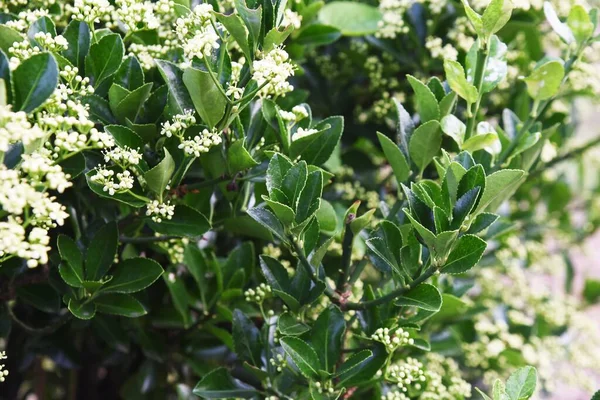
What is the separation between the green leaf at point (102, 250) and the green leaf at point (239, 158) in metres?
0.13

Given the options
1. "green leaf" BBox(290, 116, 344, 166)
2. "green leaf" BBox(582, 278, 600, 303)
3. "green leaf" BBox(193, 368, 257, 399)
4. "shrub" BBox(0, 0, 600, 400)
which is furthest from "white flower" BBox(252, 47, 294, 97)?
"green leaf" BBox(582, 278, 600, 303)

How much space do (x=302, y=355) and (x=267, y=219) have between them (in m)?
0.14

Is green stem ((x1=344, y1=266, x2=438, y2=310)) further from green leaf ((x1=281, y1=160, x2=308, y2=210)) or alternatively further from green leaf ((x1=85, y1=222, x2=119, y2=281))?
green leaf ((x1=85, y1=222, x2=119, y2=281))

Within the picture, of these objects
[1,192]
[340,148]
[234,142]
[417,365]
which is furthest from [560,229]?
[1,192]

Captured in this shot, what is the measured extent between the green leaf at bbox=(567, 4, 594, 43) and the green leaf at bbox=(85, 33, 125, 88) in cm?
48

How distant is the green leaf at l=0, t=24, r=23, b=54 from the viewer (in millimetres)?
625

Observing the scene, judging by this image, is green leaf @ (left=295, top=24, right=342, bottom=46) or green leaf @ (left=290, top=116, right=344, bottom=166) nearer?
green leaf @ (left=290, top=116, right=344, bottom=166)

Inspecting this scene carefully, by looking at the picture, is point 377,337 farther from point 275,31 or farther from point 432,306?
point 275,31

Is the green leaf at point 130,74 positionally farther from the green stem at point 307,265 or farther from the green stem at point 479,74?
the green stem at point 479,74

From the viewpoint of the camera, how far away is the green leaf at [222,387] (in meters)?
0.72

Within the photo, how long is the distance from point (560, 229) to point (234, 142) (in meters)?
1.02

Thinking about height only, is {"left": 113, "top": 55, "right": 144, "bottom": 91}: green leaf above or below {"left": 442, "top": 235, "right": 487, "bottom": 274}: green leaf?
above

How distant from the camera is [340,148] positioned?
3.68 feet

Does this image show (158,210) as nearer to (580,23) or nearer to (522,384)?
(522,384)
